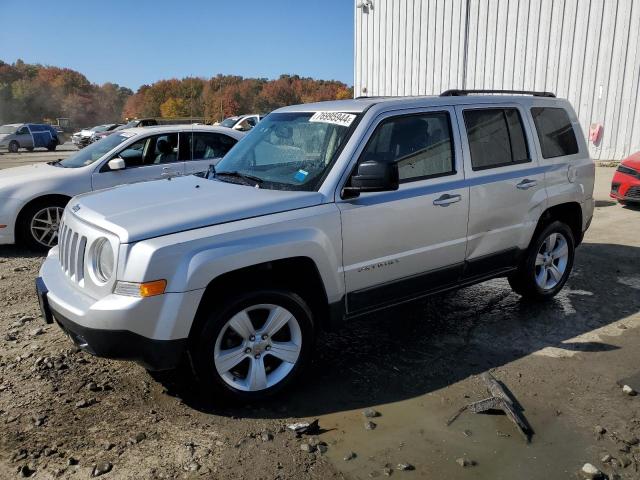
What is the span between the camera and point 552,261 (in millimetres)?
5289

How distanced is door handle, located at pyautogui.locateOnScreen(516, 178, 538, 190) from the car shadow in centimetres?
119

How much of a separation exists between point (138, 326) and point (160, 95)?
403 feet

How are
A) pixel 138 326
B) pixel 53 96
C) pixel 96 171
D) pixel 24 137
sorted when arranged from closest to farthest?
pixel 138 326
pixel 96 171
pixel 24 137
pixel 53 96

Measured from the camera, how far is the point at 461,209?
4.25m

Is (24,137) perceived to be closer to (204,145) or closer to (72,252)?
(204,145)

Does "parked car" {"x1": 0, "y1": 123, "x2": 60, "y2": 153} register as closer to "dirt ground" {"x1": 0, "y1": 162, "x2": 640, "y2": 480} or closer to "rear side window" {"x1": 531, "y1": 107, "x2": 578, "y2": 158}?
"dirt ground" {"x1": 0, "y1": 162, "x2": 640, "y2": 480}

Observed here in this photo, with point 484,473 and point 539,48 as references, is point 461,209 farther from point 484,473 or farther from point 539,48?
point 539,48

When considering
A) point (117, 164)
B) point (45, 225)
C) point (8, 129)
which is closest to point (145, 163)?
point (117, 164)

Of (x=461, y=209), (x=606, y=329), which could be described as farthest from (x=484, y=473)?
(x=606, y=329)

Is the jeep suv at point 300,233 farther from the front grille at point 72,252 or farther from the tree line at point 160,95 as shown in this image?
the tree line at point 160,95

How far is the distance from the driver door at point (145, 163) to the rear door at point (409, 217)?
169 inches

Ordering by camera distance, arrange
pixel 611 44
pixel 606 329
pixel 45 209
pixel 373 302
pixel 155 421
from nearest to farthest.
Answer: pixel 155 421
pixel 373 302
pixel 606 329
pixel 45 209
pixel 611 44

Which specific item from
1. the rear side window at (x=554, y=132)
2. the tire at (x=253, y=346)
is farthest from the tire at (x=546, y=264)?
the tire at (x=253, y=346)

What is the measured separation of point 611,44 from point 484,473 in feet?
54.1
